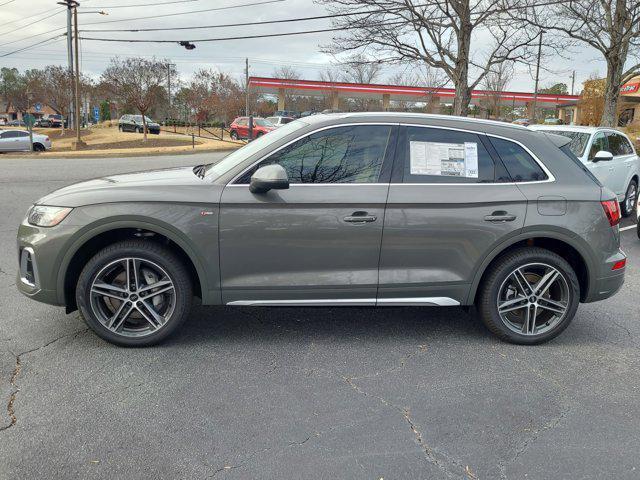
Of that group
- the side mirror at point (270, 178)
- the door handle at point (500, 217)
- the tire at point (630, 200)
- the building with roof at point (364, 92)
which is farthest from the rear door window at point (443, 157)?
the building with roof at point (364, 92)

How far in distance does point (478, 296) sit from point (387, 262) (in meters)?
0.85

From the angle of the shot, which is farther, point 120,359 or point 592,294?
point 592,294

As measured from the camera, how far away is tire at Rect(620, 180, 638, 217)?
10344 mm

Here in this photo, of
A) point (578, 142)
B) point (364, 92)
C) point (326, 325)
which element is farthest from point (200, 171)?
point (364, 92)

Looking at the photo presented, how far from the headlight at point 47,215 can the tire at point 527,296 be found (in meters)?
3.17

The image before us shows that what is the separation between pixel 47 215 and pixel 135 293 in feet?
2.74

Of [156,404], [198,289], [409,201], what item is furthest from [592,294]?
[156,404]

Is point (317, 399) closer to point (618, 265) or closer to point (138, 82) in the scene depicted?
point (618, 265)

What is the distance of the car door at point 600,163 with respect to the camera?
884cm

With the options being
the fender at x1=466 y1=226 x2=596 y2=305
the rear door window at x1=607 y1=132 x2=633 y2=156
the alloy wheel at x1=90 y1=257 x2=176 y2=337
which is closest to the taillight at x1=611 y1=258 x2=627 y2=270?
the fender at x1=466 y1=226 x2=596 y2=305

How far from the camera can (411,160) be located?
13.5 feet

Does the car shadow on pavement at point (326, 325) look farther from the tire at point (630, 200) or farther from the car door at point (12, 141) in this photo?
the car door at point (12, 141)

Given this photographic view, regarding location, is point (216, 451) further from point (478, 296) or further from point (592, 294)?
point (592, 294)

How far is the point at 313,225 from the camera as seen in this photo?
391 centimetres
